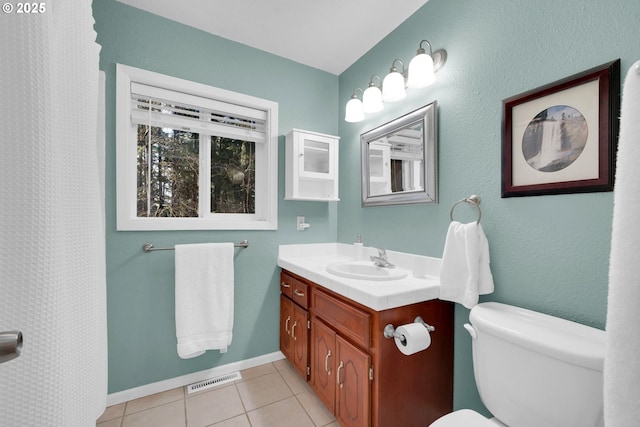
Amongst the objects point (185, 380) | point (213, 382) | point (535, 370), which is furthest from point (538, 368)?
point (185, 380)

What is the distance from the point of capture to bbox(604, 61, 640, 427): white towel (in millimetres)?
404

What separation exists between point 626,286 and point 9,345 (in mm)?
882

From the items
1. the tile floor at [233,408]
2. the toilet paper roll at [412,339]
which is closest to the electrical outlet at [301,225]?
the tile floor at [233,408]

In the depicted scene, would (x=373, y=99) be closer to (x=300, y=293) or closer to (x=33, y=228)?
(x=300, y=293)

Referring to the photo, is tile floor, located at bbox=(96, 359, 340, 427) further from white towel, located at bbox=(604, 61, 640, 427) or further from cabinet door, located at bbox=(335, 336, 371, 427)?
white towel, located at bbox=(604, 61, 640, 427)

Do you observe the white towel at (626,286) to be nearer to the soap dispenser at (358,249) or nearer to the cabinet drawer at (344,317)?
the cabinet drawer at (344,317)

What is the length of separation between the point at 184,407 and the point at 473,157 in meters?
2.15

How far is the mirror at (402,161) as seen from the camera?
1.46m

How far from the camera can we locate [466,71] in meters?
1.29

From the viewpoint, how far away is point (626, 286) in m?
0.42

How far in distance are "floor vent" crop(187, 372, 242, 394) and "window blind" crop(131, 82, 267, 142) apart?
1.74 m

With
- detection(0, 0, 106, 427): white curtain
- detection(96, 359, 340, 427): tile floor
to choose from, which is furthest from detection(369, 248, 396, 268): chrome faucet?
detection(0, 0, 106, 427): white curtain

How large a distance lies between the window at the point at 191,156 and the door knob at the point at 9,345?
148cm

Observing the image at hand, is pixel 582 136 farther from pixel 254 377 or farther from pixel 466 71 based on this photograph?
pixel 254 377
